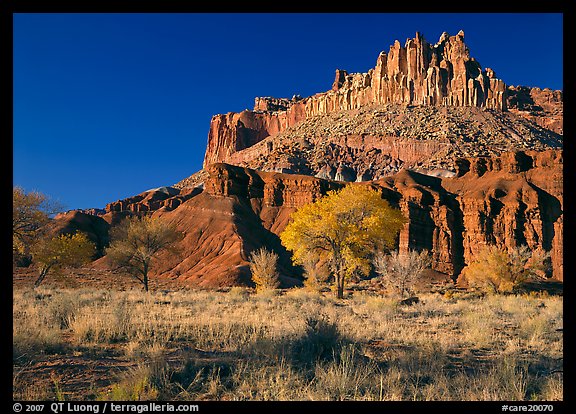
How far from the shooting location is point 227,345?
7.61 metres

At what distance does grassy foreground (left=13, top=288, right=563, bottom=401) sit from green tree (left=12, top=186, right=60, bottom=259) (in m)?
11.8

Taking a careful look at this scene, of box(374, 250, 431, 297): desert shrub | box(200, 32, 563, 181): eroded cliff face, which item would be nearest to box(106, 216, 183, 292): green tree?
box(374, 250, 431, 297): desert shrub

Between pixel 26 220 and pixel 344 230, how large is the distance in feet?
61.6

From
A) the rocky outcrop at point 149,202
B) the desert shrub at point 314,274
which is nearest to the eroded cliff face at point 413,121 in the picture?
the rocky outcrop at point 149,202

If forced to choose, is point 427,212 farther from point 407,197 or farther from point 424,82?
point 424,82

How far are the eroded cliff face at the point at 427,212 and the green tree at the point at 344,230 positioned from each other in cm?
3284

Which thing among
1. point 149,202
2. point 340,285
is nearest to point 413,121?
A: point 149,202

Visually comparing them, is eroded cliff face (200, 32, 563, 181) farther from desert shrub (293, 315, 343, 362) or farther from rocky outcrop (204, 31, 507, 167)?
desert shrub (293, 315, 343, 362)

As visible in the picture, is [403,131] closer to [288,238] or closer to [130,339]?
[288,238]

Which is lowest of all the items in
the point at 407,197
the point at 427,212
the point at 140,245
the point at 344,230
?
the point at 344,230

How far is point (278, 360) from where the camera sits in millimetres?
6531

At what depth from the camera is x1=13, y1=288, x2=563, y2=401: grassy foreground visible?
5066 millimetres

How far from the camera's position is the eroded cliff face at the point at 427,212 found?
63531 millimetres
